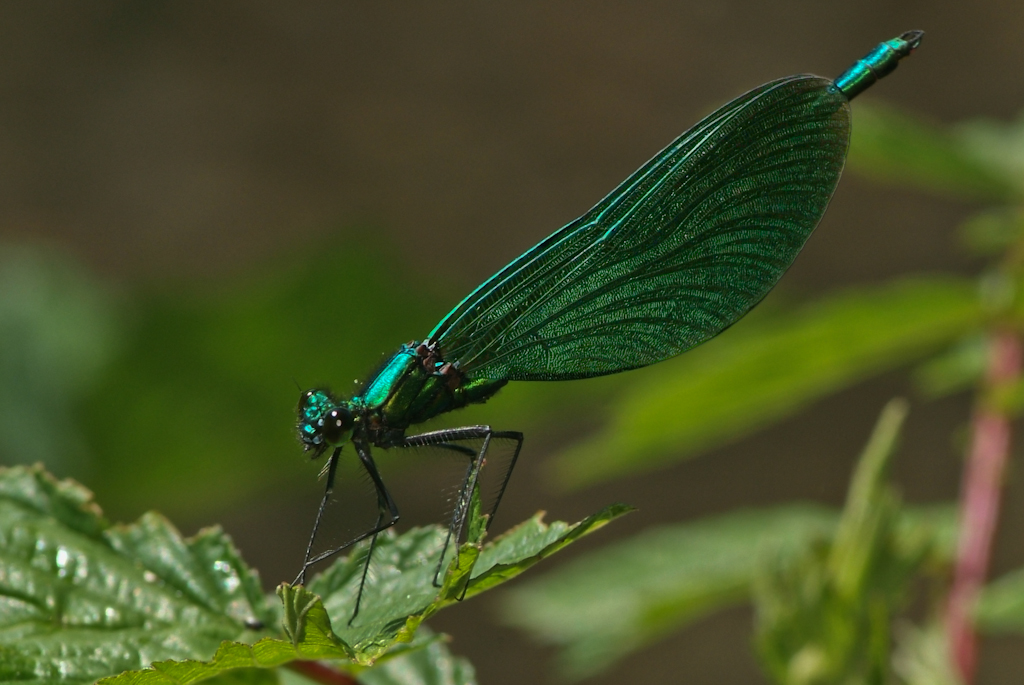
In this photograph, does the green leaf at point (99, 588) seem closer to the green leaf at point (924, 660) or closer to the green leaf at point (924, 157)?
the green leaf at point (924, 660)

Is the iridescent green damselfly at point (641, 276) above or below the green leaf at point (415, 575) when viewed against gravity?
above

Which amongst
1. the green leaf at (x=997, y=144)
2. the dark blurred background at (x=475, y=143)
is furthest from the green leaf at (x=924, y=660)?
the dark blurred background at (x=475, y=143)

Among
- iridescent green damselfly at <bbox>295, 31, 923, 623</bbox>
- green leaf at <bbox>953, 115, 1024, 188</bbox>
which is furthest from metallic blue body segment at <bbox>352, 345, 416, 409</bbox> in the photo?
green leaf at <bbox>953, 115, 1024, 188</bbox>

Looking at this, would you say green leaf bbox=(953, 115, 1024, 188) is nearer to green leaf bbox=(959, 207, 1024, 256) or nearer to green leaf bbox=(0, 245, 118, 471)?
green leaf bbox=(959, 207, 1024, 256)

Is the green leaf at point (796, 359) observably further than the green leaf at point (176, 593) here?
Yes

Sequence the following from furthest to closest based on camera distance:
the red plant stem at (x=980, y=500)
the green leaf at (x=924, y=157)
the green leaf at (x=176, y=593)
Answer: the green leaf at (x=924, y=157)
the red plant stem at (x=980, y=500)
the green leaf at (x=176, y=593)

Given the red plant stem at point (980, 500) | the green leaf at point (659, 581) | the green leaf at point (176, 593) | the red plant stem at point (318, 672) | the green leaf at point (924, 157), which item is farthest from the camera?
the green leaf at point (924, 157)
